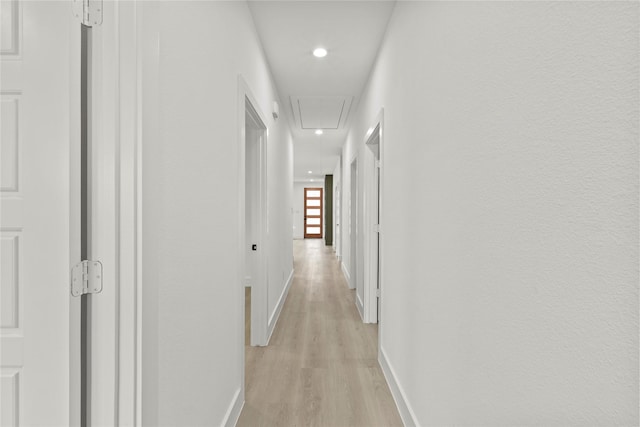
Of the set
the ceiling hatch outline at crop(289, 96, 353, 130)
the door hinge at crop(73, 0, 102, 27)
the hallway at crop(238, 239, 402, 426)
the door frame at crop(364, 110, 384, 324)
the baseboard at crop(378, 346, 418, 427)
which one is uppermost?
the ceiling hatch outline at crop(289, 96, 353, 130)

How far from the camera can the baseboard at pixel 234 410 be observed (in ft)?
6.15

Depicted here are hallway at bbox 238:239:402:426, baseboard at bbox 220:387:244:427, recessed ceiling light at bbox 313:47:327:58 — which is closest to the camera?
baseboard at bbox 220:387:244:427

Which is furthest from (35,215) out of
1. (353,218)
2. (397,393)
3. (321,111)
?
(353,218)

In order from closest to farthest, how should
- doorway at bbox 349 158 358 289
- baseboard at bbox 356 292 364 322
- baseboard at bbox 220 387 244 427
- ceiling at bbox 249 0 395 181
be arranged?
baseboard at bbox 220 387 244 427
ceiling at bbox 249 0 395 181
baseboard at bbox 356 292 364 322
doorway at bbox 349 158 358 289

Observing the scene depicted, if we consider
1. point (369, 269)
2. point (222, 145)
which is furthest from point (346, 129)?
point (222, 145)

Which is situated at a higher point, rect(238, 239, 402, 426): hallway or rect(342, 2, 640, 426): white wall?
rect(342, 2, 640, 426): white wall

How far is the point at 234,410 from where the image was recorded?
6.60ft

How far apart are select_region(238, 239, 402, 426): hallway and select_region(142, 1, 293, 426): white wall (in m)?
0.36

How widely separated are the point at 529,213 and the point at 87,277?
1215 millimetres

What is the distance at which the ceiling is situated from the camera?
94.7 inches

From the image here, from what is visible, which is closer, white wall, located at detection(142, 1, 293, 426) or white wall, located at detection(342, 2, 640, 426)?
white wall, located at detection(342, 2, 640, 426)

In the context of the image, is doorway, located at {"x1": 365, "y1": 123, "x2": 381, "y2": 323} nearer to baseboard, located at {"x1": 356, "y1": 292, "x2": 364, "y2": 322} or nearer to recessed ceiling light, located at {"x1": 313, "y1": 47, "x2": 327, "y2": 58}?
baseboard, located at {"x1": 356, "y1": 292, "x2": 364, "y2": 322}

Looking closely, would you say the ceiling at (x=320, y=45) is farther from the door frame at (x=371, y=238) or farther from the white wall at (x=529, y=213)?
the white wall at (x=529, y=213)

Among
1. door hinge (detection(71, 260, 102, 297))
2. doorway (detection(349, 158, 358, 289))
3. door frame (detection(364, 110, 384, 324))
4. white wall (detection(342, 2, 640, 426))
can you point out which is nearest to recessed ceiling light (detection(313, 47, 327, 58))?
door frame (detection(364, 110, 384, 324))
